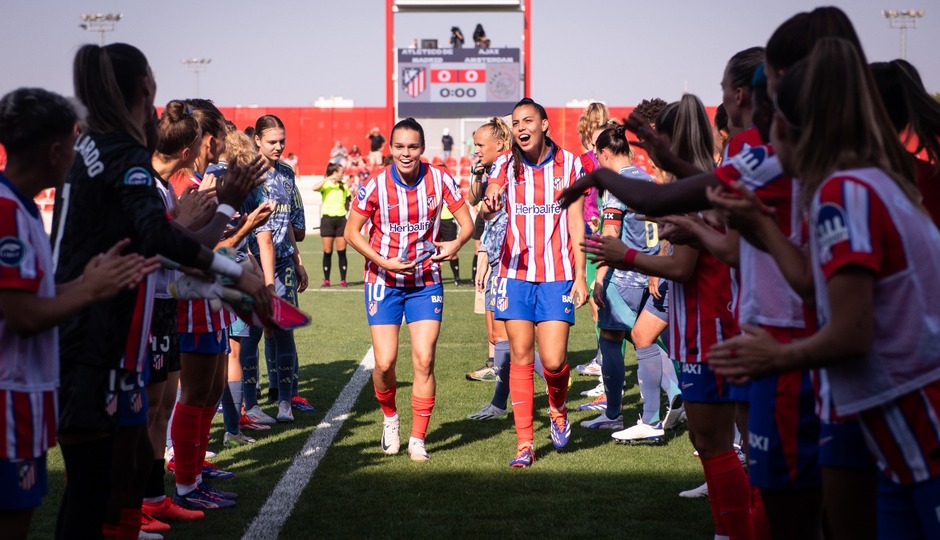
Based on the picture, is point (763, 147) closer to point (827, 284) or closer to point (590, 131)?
point (827, 284)

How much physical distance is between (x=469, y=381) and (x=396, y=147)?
3.53m

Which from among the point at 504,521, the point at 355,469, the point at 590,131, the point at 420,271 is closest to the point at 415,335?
the point at 420,271

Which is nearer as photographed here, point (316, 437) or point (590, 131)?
point (316, 437)

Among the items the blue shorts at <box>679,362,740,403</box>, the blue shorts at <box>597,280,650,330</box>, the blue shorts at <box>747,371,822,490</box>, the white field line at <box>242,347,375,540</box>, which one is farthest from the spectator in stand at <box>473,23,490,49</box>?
the blue shorts at <box>747,371,822,490</box>

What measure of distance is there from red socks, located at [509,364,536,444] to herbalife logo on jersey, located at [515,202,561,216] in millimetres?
1067

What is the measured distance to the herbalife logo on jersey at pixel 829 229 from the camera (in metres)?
2.39

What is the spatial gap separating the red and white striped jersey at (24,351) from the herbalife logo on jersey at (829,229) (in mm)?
2194

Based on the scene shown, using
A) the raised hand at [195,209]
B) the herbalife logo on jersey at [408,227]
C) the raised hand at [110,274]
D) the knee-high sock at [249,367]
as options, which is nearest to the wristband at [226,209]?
the raised hand at [195,209]

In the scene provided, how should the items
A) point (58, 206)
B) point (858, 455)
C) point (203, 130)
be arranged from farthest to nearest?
point (203, 130) < point (58, 206) < point (858, 455)

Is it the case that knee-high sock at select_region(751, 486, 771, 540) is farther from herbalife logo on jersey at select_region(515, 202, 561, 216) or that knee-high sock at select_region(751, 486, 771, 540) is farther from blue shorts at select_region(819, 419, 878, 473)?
herbalife logo on jersey at select_region(515, 202, 561, 216)

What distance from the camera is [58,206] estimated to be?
3.49 m

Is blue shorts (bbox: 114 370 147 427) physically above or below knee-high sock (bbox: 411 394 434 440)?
above

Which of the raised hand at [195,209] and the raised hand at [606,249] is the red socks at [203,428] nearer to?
the raised hand at [195,209]

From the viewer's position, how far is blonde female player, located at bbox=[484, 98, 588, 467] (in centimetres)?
671
